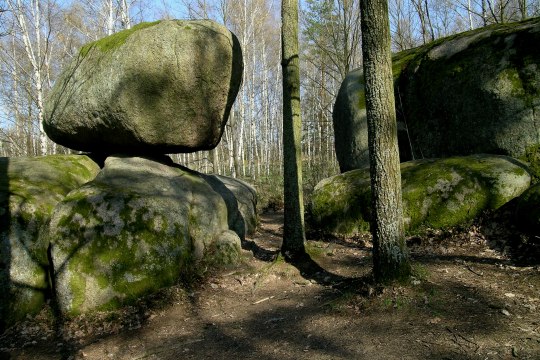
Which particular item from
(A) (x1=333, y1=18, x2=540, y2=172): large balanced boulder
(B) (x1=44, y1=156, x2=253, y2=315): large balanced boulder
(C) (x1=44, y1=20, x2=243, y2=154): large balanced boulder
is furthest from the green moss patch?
(A) (x1=333, y1=18, x2=540, y2=172): large balanced boulder

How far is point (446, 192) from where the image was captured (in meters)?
A: 6.29

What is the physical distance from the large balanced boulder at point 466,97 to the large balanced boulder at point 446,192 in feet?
2.66

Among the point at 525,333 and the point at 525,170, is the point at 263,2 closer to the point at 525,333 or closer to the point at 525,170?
the point at 525,170

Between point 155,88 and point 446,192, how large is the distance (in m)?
5.12

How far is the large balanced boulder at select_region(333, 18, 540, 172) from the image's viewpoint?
6.81m

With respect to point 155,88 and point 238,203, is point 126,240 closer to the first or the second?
point 155,88

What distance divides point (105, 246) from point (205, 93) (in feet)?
10.4

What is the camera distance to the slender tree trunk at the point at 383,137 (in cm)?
416

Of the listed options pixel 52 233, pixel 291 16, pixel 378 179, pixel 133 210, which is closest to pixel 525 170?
pixel 378 179

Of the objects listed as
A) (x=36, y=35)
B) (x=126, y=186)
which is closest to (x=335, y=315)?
(x=126, y=186)

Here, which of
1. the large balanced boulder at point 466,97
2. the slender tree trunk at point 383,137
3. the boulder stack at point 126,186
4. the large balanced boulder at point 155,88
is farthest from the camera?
the large balanced boulder at point 466,97

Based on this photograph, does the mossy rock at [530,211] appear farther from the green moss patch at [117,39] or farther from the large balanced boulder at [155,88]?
the green moss patch at [117,39]

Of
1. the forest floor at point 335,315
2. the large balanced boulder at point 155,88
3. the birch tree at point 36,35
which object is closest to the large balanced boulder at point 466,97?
the forest floor at point 335,315

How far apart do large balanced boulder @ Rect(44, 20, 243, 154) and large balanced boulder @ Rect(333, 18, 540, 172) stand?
3.76 meters
